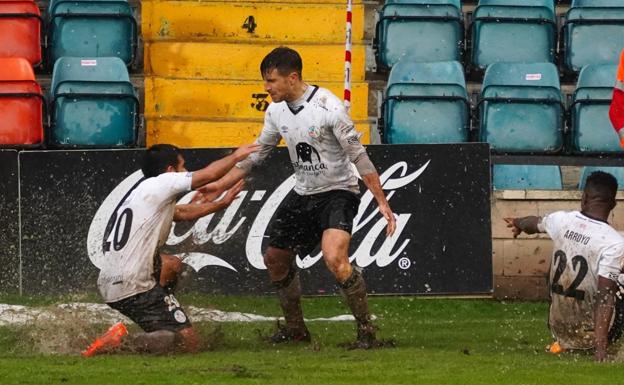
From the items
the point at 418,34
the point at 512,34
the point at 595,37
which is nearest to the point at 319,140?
the point at 418,34

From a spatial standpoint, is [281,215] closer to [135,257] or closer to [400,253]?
[135,257]

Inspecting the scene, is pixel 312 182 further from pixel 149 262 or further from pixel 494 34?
pixel 494 34

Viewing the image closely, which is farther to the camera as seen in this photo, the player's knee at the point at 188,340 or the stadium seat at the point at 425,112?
the stadium seat at the point at 425,112

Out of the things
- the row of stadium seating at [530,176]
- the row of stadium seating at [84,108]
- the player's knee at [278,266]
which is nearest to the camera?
the player's knee at [278,266]

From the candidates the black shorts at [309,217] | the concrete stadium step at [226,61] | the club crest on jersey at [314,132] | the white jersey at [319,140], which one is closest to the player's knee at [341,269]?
the black shorts at [309,217]

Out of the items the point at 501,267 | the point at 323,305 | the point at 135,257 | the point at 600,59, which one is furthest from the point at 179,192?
the point at 600,59

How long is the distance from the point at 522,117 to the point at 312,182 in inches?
205

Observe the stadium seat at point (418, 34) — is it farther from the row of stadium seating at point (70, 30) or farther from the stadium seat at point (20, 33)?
the stadium seat at point (20, 33)

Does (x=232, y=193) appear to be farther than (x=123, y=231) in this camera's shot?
Yes

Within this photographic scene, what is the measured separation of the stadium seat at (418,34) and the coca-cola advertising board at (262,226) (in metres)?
2.77

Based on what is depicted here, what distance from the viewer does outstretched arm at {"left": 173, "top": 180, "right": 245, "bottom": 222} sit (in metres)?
10.7

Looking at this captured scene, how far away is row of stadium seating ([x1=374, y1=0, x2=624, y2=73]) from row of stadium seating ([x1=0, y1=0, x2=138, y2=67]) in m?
2.83

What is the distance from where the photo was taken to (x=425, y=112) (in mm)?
15250

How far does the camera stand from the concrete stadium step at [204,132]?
15695 millimetres
